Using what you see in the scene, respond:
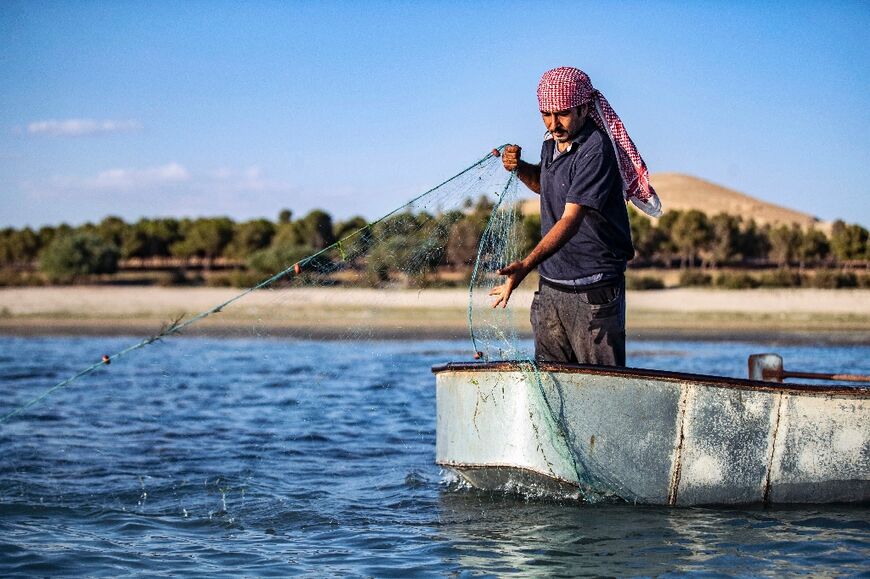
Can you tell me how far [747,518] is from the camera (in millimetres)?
6621

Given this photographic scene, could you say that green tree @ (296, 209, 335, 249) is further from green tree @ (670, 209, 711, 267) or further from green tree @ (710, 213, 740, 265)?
green tree @ (710, 213, 740, 265)

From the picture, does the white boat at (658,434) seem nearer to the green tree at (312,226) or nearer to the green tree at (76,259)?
the green tree at (76,259)

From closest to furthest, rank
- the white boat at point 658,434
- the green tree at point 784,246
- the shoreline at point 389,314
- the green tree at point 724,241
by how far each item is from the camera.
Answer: the white boat at point 658,434, the shoreline at point 389,314, the green tree at point 784,246, the green tree at point 724,241

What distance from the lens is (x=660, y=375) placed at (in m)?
6.39

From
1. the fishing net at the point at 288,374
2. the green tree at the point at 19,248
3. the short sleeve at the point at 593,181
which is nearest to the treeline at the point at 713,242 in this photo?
the fishing net at the point at 288,374

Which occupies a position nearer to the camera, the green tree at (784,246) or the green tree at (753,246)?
the green tree at (784,246)

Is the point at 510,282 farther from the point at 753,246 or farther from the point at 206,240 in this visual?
the point at 206,240

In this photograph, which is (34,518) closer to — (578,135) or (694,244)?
(578,135)

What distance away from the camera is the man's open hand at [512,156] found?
673 centimetres

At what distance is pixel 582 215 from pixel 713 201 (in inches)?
4414

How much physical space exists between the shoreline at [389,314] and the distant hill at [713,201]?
60.4 metres

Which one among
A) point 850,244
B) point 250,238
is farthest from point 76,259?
point 850,244

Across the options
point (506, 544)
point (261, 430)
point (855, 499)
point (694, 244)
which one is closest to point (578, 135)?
point (506, 544)

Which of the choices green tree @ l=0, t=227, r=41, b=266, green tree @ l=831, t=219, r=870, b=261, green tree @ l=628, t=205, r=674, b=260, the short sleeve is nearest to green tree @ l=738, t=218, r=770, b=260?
green tree @ l=628, t=205, r=674, b=260
